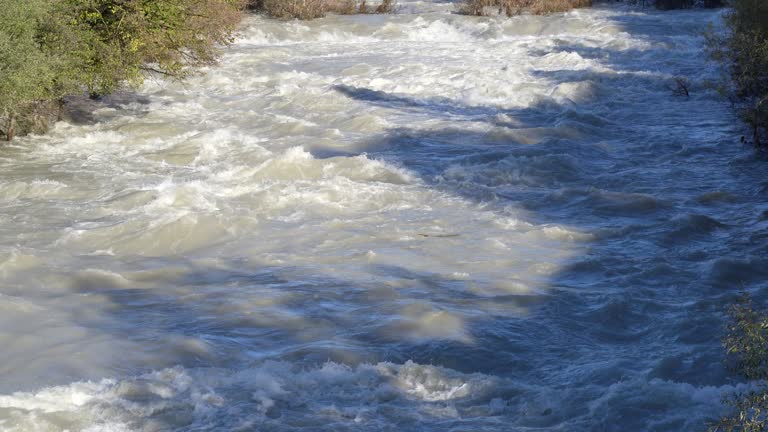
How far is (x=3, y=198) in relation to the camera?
14484 mm

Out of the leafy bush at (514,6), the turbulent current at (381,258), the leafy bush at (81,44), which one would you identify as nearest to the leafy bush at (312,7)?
the leafy bush at (514,6)

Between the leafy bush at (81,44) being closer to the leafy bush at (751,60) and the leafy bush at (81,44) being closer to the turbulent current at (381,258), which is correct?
the turbulent current at (381,258)

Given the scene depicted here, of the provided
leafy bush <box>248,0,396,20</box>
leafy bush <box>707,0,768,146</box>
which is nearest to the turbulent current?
leafy bush <box>707,0,768,146</box>

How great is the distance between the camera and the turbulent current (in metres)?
8.06

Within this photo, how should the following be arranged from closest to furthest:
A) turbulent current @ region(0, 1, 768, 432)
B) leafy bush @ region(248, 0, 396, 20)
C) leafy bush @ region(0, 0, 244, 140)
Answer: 1. turbulent current @ region(0, 1, 768, 432)
2. leafy bush @ region(0, 0, 244, 140)
3. leafy bush @ region(248, 0, 396, 20)

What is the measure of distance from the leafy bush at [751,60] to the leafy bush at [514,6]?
689 inches

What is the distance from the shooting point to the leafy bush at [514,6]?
34.7 metres

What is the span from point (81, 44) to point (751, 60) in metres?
11.2

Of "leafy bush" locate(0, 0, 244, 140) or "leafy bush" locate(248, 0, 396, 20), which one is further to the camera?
"leafy bush" locate(248, 0, 396, 20)

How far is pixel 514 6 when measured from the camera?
34750 mm

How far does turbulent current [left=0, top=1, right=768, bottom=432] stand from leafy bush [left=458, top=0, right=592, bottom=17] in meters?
12.4

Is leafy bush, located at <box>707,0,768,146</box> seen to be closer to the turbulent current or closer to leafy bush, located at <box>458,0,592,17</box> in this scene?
the turbulent current

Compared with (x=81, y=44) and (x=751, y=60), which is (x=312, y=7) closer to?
(x=81, y=44)

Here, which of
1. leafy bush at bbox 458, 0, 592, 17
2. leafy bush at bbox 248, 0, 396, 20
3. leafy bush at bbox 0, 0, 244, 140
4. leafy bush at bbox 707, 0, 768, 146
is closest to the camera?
leafy bush at bbox 0, 0, 244, 140
